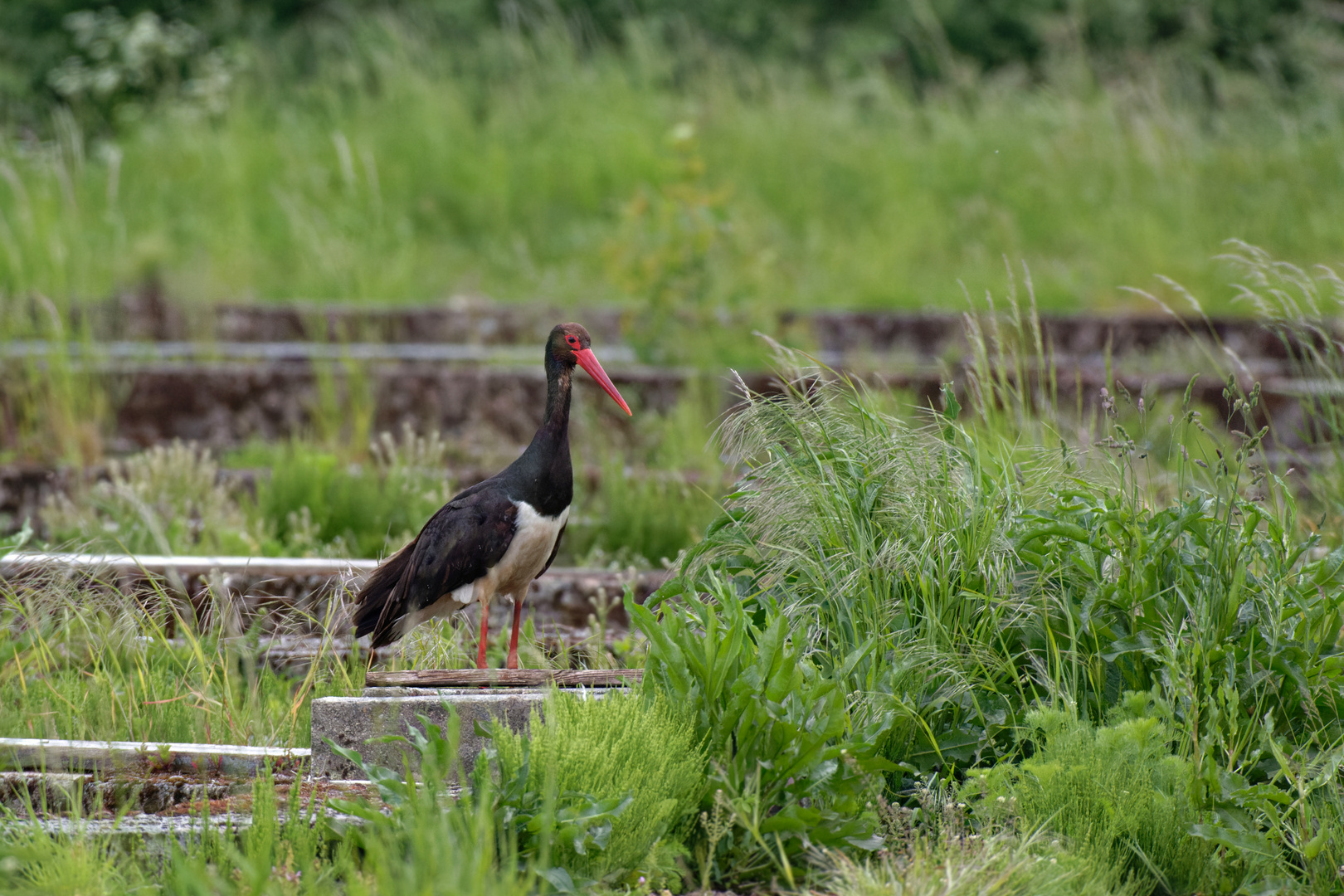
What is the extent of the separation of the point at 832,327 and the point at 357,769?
6.15 m

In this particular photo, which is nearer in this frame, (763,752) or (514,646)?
(763,752)

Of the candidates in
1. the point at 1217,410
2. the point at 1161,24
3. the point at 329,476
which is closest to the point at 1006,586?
the point at 329,476

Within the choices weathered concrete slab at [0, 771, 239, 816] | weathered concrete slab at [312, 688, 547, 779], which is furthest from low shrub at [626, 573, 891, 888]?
weathered concrete slab at [0, 771, 239, 816]

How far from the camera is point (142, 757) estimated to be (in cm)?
320

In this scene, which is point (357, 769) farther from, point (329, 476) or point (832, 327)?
point (832, 327)

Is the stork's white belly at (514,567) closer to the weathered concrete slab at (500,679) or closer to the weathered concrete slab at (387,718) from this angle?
the weathered concrete slab at (500,679)

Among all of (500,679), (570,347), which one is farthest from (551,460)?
(500,679)

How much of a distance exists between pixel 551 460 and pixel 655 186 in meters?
7.49

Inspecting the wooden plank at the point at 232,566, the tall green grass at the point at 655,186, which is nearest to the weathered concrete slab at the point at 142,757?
the wooden plank at the point at 232,566

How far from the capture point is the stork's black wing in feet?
12.3

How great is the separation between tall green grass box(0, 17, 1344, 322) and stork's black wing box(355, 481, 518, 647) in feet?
14.8

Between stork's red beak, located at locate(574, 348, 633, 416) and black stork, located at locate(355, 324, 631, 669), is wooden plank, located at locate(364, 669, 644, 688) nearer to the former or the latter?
black stork, located at locate(355, 324, 631, 669)

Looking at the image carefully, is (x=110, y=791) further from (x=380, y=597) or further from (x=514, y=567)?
(x=514, y=567)

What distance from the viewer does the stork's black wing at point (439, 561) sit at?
12.3 feet
